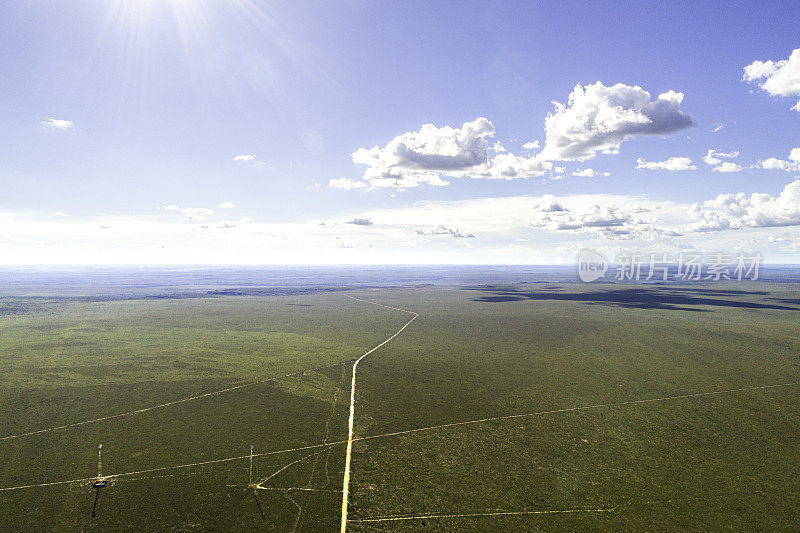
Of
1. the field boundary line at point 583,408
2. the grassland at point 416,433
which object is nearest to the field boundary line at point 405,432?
the field boundary line at point 583,408

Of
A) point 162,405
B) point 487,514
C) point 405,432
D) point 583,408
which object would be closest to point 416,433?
point 405,432

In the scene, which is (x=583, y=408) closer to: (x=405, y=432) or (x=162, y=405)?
(x=405, y=432)

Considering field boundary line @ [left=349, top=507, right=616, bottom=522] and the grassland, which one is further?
the grassland

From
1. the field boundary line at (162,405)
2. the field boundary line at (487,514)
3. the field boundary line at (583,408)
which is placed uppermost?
the field boundary line at (583,408)

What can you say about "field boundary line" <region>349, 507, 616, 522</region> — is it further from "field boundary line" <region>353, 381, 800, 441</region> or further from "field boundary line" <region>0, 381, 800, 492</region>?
"field boundary line" <region>353, 381, 800, 441</region>

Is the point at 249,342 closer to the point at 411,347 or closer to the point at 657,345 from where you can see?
the point at 411,347

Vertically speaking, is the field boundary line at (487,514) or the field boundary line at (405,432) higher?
the field boundary line at (405,432)

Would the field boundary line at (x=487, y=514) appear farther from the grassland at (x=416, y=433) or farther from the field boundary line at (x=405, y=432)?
the field boundary line at (x=405, y=432)

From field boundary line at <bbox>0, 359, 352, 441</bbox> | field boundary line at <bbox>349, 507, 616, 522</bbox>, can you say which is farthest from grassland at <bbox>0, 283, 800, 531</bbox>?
field boundary line at <bbox>0, 359, 352, 441</bbox>

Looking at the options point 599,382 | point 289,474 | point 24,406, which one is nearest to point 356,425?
point 289,474
